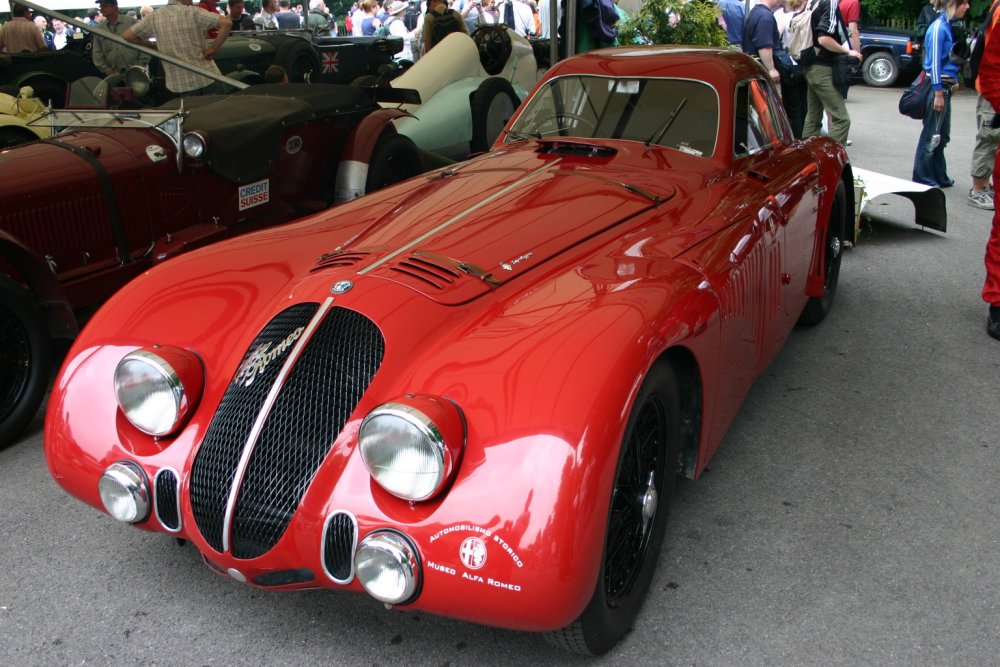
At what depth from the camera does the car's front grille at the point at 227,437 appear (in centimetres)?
221

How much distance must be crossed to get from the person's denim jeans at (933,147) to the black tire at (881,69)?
8.91 metres

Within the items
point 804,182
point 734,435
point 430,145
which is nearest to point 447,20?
point 430,145

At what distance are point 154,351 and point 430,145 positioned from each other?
5419 mm

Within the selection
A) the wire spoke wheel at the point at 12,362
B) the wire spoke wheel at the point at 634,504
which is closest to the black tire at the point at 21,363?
the wire spoke wheel at the point at 12,362

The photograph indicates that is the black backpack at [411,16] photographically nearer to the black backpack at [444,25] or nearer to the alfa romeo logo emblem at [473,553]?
the black backpack at [444,25]

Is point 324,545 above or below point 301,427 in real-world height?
below

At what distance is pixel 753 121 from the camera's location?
393 cm

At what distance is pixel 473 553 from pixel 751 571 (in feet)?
3.81

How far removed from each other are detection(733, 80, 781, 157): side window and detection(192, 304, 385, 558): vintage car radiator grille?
83.5 inches

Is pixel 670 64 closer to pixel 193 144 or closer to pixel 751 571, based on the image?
pixel 751 571

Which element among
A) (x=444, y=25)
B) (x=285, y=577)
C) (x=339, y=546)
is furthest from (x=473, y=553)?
(x=444, y=25)

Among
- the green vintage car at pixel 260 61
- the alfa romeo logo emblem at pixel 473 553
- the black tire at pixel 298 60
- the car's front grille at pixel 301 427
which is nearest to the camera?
the alfa romeo logo emblem at pixel 473 553

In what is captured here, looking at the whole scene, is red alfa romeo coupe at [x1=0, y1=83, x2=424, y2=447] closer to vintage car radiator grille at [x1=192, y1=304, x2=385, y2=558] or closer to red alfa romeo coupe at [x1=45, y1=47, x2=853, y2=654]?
red alfa romeo coupe at [x1=45, y1=47, x2=853, y2=654]

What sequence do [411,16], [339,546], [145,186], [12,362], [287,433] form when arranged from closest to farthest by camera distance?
[339,546], [287,433], [12,362], [145,186], [411,16]
